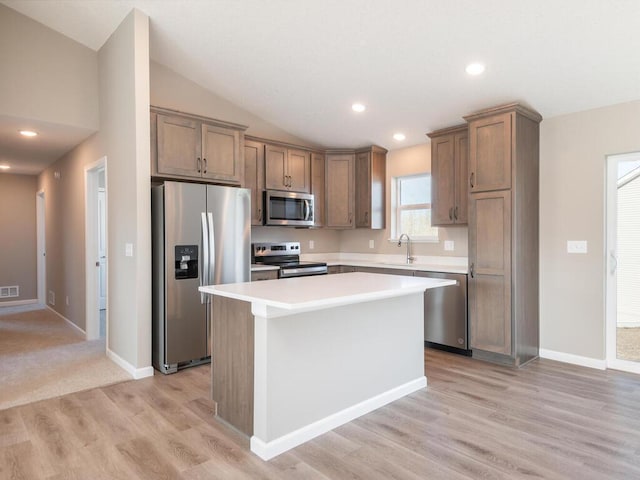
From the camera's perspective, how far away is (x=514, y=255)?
3670mm

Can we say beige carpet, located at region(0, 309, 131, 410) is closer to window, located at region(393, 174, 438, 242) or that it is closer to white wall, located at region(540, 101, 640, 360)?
window, located at region(393, 174, 438, 242)

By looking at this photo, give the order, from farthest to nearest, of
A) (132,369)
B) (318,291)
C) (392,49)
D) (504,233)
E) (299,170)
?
(299,170)
(504,233)
(132,369)
(392,49)
(318,291)

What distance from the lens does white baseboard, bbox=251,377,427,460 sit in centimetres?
222

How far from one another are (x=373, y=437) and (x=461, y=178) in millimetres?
2870

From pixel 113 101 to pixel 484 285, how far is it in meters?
3.92

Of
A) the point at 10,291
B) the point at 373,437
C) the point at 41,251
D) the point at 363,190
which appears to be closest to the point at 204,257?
the point at 373,437

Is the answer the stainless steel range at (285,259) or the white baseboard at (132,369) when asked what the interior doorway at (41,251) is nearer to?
the white baseboard at (132,369)

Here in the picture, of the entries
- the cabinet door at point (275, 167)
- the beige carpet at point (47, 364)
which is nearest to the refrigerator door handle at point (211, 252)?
the beige carpet at point (47, 364)

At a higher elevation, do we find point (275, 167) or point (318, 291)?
point (275, 167)

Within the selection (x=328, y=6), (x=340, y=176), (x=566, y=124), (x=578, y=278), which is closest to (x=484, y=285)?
(x=578, y=278)

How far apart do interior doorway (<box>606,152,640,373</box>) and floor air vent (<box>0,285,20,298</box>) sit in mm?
8307

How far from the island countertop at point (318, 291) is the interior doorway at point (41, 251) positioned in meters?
5.86

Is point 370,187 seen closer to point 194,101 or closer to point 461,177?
point 461,177

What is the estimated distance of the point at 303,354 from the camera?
2.41m
